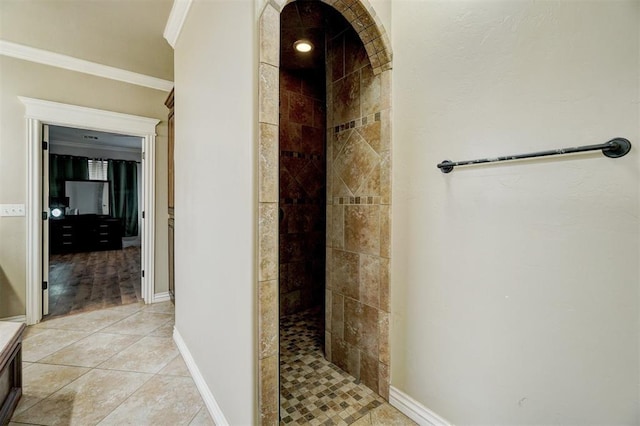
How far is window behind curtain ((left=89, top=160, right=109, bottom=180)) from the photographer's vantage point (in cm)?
782

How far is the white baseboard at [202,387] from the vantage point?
152 centimetres

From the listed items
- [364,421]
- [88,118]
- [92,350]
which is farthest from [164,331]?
[88,118]

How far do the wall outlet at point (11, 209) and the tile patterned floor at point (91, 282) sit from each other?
43.4 inches

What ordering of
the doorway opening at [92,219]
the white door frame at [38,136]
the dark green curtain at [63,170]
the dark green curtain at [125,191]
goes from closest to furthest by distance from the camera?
the white door frame at [38,136]
the doorway opening at [92,219]
the dark green curtain at [63,170]
the dark green curtain at [125,191]

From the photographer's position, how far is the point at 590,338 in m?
0.98

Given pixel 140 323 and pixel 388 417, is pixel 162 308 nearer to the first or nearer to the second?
pixel 140 323

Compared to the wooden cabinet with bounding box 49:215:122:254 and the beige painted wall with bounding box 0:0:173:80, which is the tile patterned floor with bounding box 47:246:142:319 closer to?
the wooden cabinet with bounding box 49:215:122:254

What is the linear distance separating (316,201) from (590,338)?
8.63ft

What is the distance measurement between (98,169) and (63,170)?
29.9 inches

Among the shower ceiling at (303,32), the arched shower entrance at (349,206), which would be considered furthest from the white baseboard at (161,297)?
the shower ceiling at (303,32)

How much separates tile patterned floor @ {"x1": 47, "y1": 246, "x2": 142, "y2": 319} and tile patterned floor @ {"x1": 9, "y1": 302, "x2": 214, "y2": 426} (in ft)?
1.52

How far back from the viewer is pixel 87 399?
1.74 m

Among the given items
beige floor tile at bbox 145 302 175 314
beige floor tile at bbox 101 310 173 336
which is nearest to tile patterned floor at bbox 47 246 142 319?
beige floor tile at bbox 145 302 175 314

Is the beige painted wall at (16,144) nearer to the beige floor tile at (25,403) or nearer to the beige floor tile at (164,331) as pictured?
the beige floor tile at (164,331)
